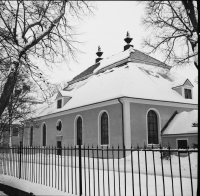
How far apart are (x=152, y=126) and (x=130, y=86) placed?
11.5ft

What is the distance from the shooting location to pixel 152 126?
18828 millimetres

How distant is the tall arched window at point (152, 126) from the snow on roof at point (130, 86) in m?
1.37

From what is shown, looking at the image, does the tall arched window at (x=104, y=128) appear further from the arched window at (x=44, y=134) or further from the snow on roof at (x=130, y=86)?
the arched window at (x=44, y=134)

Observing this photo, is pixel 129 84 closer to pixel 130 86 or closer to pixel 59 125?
pixel 130 86

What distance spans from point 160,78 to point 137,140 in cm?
722

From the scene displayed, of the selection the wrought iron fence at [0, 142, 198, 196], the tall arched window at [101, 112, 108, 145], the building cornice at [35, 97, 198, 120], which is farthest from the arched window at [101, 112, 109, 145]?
the wrought iron fence at [0, 142, 198, 196]

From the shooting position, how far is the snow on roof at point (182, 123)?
17145 mm

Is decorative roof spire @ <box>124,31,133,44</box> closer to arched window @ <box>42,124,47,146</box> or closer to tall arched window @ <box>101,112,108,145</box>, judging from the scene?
tall arched window @ <box>101,112,108,145</box>

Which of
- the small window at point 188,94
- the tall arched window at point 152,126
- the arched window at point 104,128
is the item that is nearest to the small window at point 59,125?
the arched window at point 104,128

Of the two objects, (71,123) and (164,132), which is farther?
(71,123)

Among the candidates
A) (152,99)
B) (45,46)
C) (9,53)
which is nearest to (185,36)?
(152,99)

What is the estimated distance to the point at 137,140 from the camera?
17609 mm

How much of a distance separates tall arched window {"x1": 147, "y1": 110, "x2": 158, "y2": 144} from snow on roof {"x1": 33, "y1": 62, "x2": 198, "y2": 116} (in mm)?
1372

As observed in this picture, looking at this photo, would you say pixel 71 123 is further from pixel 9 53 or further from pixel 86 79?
pixel 9 53
